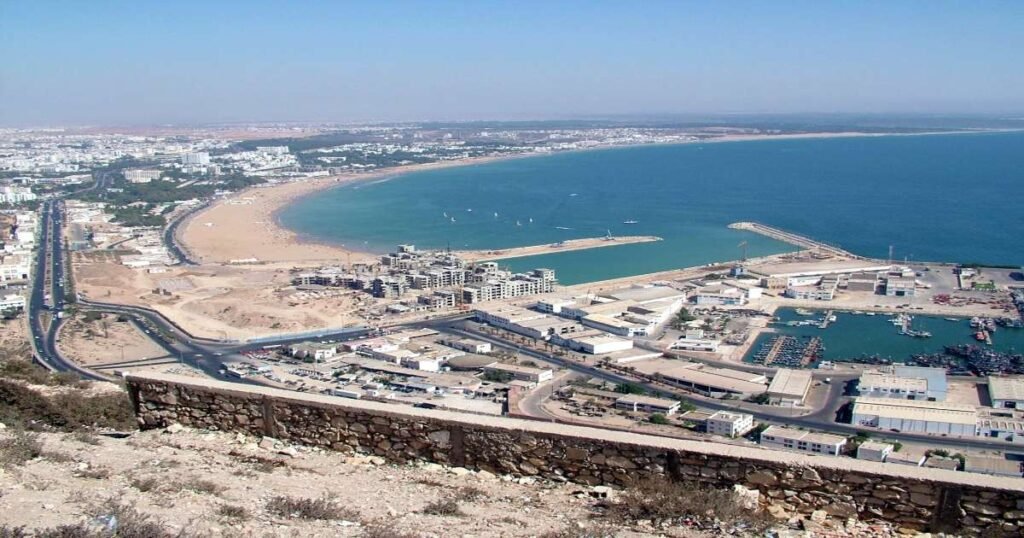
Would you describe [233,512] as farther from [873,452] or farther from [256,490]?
[873,452]

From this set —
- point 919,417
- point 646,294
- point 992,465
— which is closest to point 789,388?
point 919,417

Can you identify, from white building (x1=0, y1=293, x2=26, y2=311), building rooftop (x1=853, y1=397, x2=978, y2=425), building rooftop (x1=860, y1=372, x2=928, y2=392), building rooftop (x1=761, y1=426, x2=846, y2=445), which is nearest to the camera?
building rooftop (x1=761, y1=426, x2=846, y2=445)

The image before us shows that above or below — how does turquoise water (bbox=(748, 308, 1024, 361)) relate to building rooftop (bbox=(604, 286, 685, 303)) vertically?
below

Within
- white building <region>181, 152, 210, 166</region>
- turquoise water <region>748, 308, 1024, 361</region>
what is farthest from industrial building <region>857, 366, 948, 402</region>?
white building <region>181, 152, 210, 166</region>

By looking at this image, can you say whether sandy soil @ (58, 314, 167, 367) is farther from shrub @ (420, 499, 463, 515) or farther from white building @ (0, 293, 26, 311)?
shrub @ (420, 499, 463, 515)

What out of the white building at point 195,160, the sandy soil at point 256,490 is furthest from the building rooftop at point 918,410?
the white building at point 195,160
